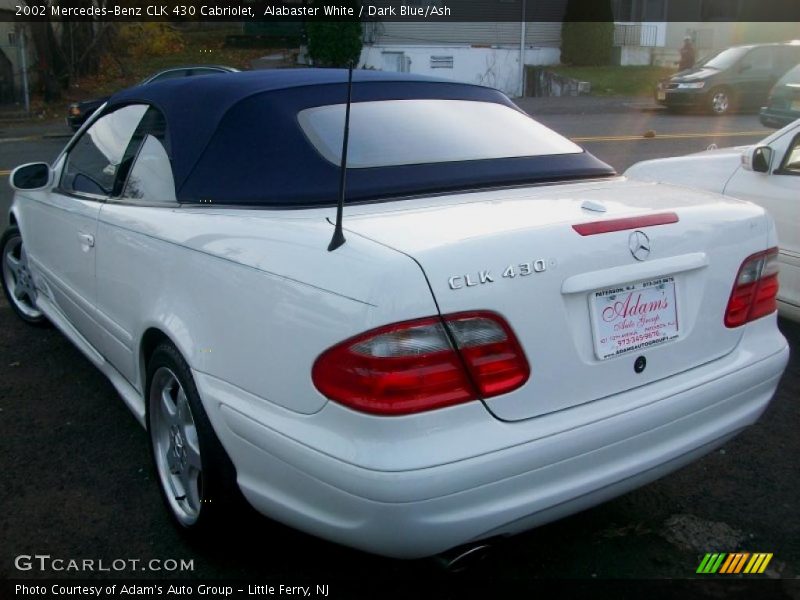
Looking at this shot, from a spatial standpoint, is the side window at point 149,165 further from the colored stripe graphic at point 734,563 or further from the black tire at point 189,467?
the colored stripe graphic at point 734,563

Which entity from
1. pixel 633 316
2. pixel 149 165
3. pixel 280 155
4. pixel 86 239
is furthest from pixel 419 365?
pixel 86 239

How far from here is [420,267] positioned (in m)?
2.22

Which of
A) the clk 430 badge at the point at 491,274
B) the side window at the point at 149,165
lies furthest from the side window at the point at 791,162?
the side window at the point at 149,165

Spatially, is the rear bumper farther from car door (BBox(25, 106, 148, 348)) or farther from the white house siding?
the white house siding

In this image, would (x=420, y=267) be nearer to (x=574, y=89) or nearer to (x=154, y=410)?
(x=154, y=410)

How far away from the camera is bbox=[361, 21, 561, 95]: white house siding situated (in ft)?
89.0

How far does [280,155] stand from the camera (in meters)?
3.03

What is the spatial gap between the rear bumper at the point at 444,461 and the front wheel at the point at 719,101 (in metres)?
18.9

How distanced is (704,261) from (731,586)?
1.10 meters

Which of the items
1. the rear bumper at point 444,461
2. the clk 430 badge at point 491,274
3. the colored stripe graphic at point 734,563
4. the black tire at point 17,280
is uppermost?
the clk 430 badge at point 491,274

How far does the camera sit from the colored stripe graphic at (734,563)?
9.55 ft

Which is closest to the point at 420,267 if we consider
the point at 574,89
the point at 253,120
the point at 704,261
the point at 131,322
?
the point at 704,261

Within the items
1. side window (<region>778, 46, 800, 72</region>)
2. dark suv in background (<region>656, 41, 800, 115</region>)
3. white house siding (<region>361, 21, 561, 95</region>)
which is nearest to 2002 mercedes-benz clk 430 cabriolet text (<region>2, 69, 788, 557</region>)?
dark suv in background (<region>656, 41, 800, 115</region>)

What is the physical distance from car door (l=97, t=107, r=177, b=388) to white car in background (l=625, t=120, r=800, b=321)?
11.3 ft
